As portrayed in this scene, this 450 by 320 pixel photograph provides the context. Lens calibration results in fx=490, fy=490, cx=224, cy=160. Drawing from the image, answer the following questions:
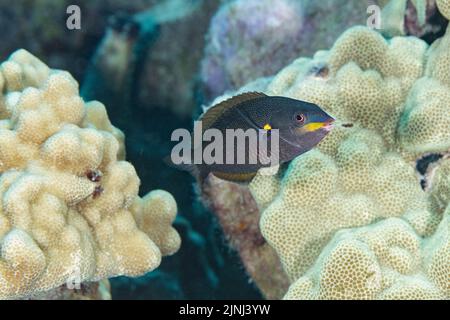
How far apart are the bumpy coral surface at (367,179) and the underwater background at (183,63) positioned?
0.28 m

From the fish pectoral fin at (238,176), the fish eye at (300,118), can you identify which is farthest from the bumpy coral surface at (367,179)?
the fish eye at (300,118)

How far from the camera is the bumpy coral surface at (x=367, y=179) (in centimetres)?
252

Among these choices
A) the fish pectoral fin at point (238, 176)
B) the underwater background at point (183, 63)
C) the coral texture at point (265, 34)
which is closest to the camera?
the fish pectoral fin at point (238, 176)

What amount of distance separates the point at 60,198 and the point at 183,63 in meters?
4.24

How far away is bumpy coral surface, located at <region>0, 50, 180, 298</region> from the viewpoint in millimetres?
2365

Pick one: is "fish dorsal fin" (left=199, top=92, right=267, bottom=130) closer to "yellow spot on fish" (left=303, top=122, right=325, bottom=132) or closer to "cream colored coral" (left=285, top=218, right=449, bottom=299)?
"yellow spot on fish" (left=303, top=122, right=325, bottom=132)

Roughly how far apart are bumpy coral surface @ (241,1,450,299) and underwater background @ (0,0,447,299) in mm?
279

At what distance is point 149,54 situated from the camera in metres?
6.45

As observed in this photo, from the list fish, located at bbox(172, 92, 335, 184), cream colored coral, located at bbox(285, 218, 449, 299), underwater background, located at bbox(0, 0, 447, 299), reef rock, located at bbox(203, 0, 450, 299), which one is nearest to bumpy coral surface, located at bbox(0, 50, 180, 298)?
fish, located at bbox(172, 92, 335, 184)

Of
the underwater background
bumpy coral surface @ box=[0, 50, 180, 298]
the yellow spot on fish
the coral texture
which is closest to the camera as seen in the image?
the yellow spot on fish

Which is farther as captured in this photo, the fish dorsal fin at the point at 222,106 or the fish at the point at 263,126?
the fish dorsal fin at the point at 222,106

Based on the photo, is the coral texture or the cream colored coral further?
the coral texture

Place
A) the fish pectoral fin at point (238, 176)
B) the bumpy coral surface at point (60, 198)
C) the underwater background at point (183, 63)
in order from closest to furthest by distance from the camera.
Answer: the bumpy coral surface at point (60, 198), the fish pectoral fin at point (238, 176), the underwater background at point (183, 63)

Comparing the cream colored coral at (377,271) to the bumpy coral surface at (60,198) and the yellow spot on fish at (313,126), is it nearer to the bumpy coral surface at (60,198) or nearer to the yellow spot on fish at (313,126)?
the yellow spot on fish at (313,126)
